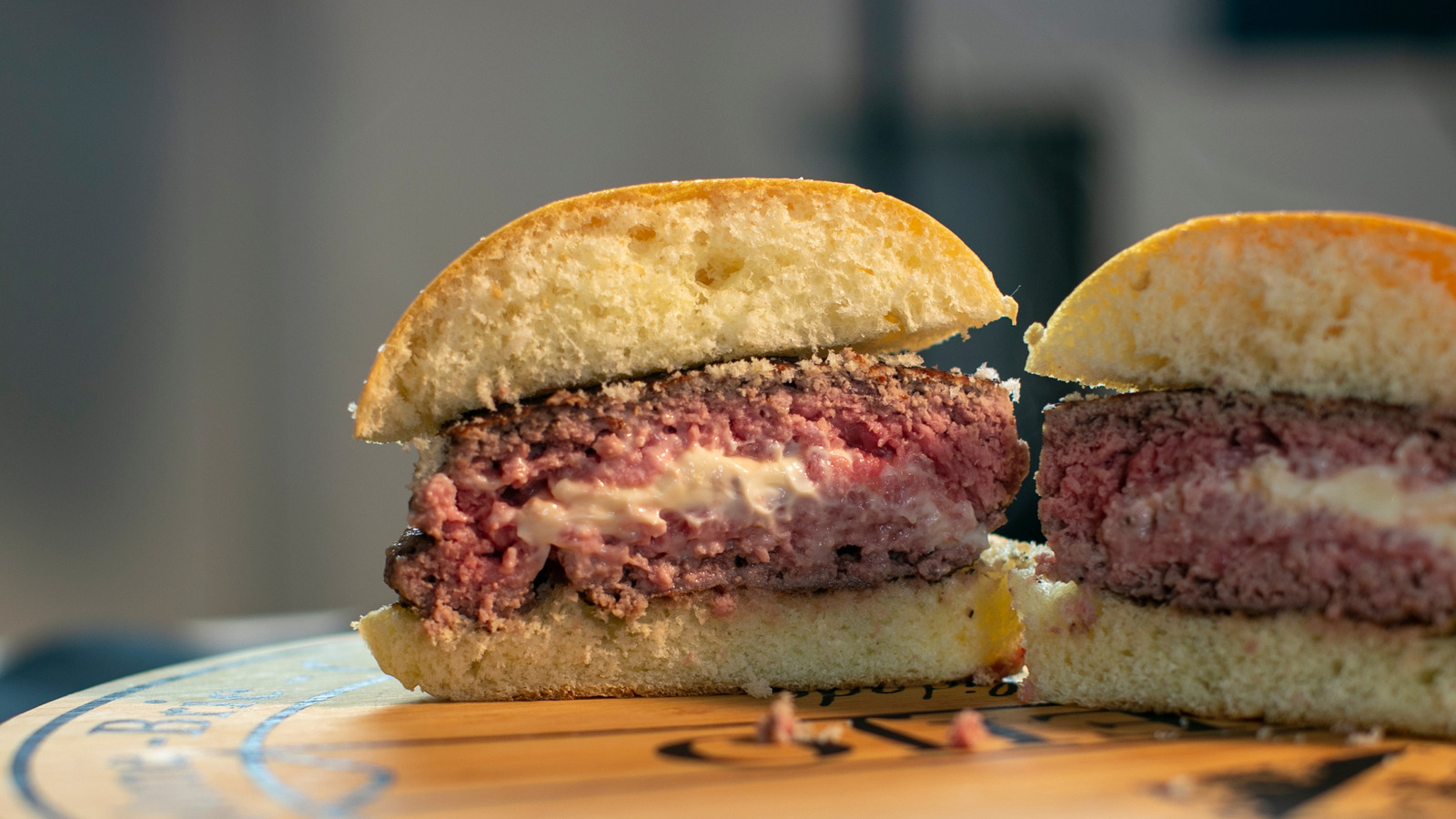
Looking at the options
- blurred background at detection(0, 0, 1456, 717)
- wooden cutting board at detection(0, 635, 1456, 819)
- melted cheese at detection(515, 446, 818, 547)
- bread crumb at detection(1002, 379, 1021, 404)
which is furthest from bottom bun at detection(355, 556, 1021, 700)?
blurred background at detection(0, 0, 1456, 717)

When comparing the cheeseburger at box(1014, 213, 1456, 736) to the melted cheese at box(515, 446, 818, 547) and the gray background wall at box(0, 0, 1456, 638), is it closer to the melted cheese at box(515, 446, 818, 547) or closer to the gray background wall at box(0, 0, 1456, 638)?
the melted cheese at box(515, 446, 818, 547)

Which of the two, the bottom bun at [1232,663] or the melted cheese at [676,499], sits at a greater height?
the melted cheese at [676,499]

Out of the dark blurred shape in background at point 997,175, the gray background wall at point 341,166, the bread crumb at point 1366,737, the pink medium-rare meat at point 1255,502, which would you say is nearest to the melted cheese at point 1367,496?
the pink medium-rare meat at point 1255,502

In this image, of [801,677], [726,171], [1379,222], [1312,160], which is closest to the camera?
[1379,222]

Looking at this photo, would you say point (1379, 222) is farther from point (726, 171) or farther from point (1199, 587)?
point (726, 171)

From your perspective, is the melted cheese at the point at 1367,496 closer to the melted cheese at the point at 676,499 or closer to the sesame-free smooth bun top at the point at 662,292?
the sesame-free smooth bun top at the point at 662,292

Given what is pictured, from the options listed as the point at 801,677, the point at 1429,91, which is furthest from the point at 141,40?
the point at 1429,91
